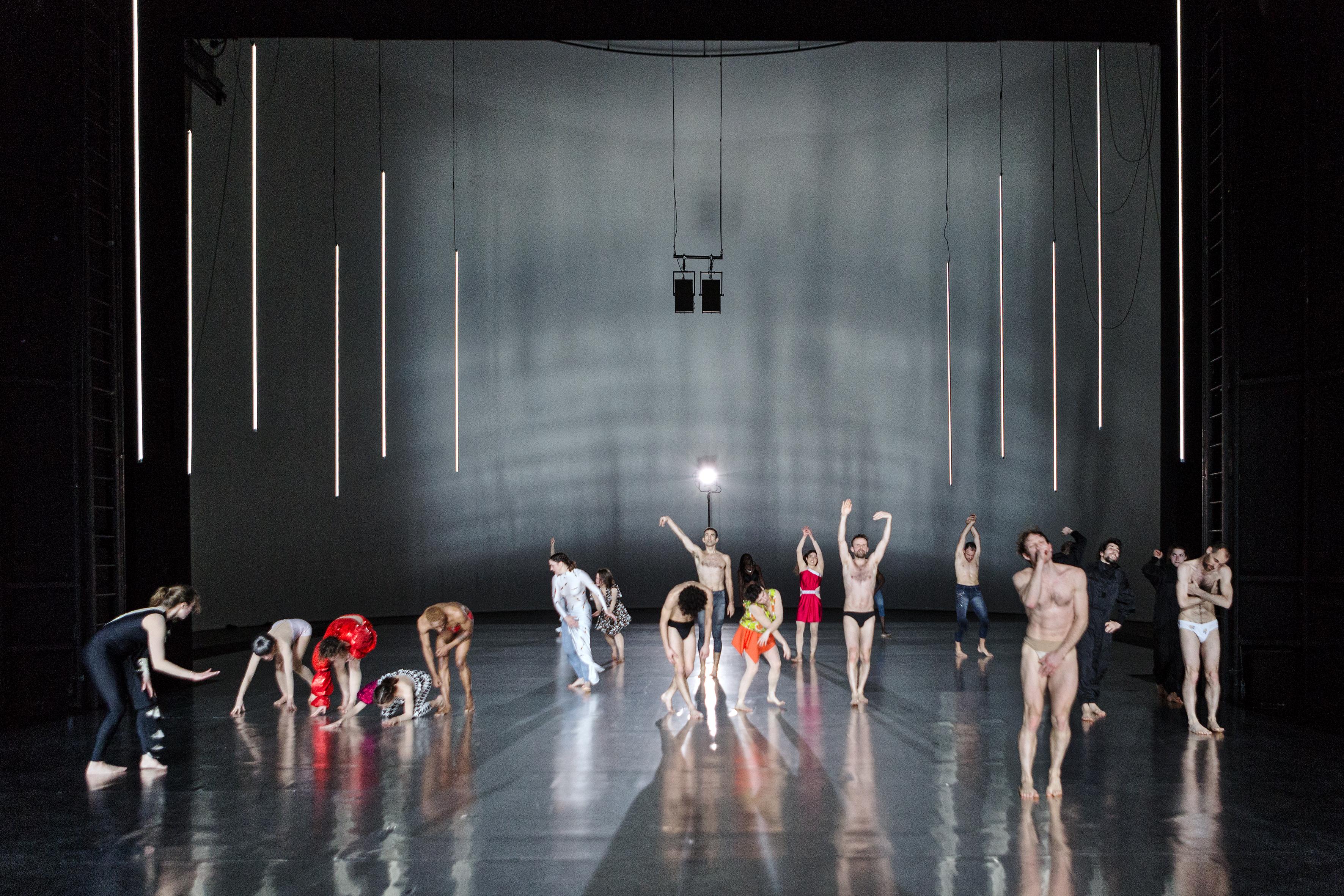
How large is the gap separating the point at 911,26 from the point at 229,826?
852cm

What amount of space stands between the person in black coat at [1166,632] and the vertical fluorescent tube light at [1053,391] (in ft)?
20.5

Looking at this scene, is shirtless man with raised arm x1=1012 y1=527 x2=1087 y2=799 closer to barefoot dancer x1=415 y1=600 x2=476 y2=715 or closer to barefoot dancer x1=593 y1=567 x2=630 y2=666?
barefoot dancer x1=415 y1=600 x2=476 y2=715

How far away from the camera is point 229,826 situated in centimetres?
439

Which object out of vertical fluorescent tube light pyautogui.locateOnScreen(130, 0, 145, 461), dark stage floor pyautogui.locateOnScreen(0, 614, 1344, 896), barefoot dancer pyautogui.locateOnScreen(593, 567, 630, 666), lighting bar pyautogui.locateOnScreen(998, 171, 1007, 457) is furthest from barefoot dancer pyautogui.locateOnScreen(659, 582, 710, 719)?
lighting bar pyautogui.locateOnScreen(998, 171, 1007, 457)

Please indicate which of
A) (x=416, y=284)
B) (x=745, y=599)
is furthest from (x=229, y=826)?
(x=416, y=284)

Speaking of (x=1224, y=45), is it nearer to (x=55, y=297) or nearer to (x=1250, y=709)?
(x=1250, y=709)

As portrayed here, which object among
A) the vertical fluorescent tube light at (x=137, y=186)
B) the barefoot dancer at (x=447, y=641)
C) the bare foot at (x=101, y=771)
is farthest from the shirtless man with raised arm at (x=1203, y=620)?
the vertical fluorescent tube light at (x=137, y=186)

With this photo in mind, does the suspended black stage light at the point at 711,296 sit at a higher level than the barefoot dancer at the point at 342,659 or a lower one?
higher

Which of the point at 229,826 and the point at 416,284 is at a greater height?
the point at 416,284

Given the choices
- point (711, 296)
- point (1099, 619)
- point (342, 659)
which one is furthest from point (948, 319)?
point (342, 659)

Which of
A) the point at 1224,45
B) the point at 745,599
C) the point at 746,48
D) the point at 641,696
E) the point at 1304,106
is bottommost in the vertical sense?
the point at 641,696

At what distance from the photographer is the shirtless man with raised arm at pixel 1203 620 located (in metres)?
5.96

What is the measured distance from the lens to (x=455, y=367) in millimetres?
14562

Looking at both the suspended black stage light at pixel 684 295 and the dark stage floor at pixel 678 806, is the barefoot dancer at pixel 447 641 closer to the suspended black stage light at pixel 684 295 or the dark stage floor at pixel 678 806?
the dark stage floor at pixel 678 806
